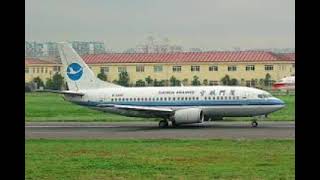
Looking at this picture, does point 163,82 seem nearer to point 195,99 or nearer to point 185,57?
point 185,57

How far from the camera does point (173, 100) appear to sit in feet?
78.1

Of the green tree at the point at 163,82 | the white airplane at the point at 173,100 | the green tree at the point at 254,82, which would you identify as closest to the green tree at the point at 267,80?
the green tree at the point at 254,82

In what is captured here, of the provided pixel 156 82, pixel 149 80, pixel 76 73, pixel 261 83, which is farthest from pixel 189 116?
pixel 261 83

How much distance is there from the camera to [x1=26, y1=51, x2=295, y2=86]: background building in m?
64.1

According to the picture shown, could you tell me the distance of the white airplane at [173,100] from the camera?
74.8ft

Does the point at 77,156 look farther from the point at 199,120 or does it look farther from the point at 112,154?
the point at 199,120

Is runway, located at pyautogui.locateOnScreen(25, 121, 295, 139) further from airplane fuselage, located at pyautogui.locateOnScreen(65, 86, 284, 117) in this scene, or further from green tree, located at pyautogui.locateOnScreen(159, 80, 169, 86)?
green tree, located at pyautogui.locateOnScreen(159, 80, 169, 86)

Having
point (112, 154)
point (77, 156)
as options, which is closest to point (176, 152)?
point (112, 154)

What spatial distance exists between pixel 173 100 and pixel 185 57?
145 ft

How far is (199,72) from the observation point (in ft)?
214

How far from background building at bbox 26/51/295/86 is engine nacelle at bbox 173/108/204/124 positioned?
1531 inches

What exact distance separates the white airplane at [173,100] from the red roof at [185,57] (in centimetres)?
4055

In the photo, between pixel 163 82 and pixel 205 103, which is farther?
pixel 163 82

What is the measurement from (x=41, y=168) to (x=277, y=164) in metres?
4.15
